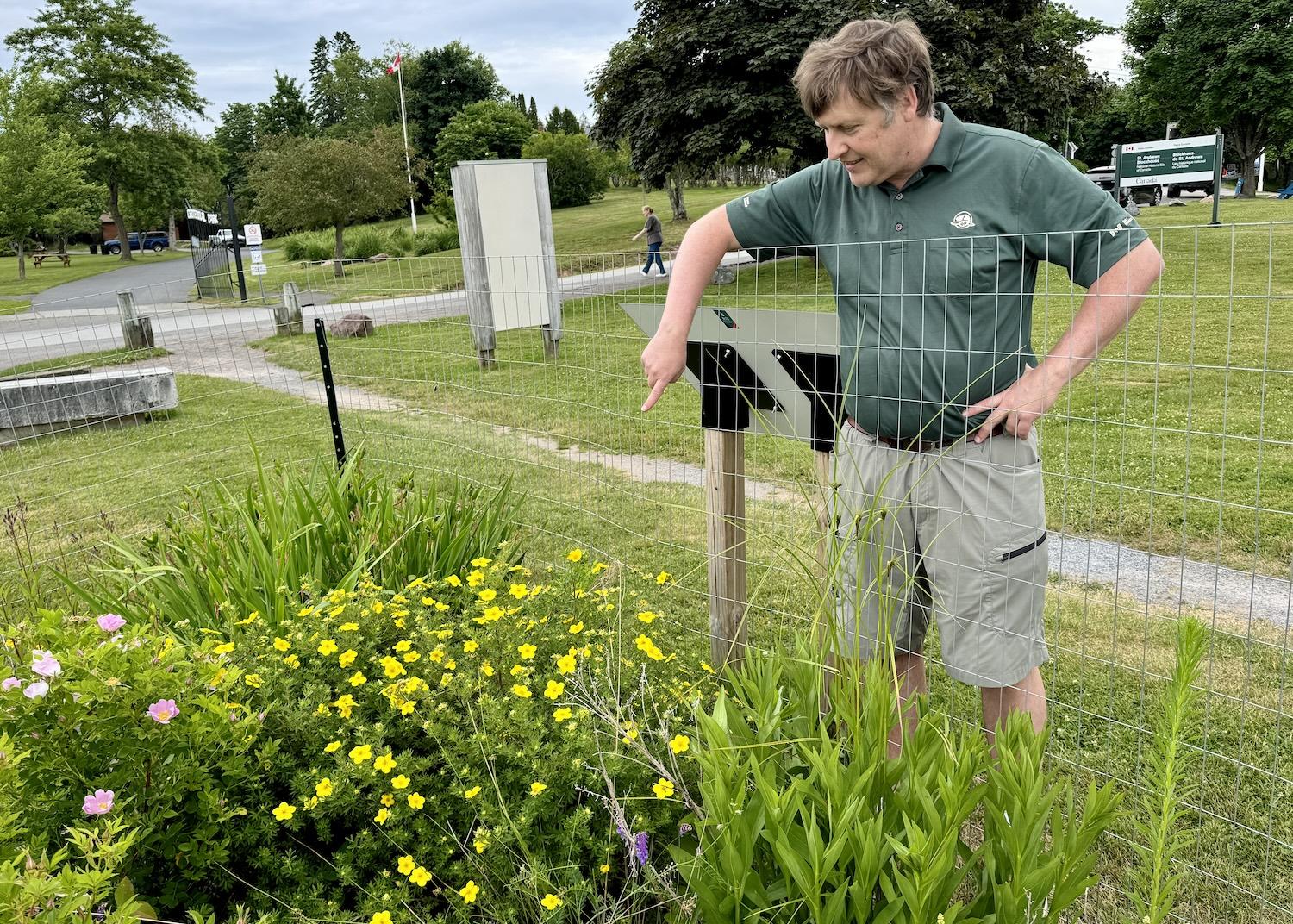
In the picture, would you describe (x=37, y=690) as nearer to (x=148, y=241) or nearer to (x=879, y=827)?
(x=879, y=827)

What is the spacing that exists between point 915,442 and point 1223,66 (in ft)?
163

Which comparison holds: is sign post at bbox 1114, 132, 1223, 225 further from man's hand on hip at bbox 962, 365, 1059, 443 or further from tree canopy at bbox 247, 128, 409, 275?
man's hand on hip at bbox 962, 365, 1059, 443

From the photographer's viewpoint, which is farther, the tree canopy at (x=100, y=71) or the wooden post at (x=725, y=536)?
the tree canopy at (x=100, y=71)

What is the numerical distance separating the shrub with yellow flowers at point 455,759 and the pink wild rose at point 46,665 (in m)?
0.35

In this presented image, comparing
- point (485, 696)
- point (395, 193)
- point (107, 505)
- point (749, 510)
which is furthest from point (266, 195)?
point (485, 696)

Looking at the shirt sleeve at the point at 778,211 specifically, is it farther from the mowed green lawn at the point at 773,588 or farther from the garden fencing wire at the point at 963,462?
the mowed green lawn at the point at 773,588

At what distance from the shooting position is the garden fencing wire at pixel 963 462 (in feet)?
7.83

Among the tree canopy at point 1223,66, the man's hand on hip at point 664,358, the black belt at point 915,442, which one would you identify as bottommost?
the black belt at point 915,442

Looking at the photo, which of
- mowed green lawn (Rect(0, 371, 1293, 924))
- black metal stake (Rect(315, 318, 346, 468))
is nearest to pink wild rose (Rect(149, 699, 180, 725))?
mowed green lawn (Rect(0, 371, 1293, 924))

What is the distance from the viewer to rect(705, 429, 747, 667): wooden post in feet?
10.2

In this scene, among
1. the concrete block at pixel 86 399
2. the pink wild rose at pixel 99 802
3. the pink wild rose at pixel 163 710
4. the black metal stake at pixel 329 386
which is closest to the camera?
the pink wild rose at pixel 99 802

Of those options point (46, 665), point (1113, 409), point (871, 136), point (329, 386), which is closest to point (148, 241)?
point (329, 386)

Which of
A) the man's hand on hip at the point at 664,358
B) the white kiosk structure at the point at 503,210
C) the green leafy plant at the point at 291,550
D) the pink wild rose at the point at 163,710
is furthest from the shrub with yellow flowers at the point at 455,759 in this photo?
the white kiosk structure at the point at 503,210

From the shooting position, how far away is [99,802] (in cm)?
188
